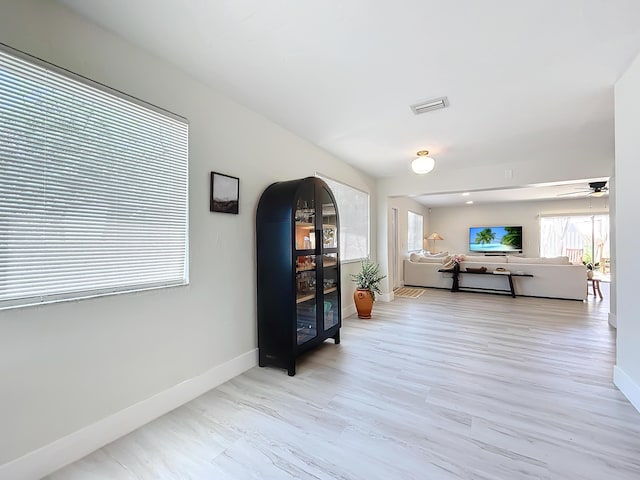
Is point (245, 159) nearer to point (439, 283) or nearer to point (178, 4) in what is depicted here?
point (178, 4)

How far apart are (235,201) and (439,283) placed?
5961mm

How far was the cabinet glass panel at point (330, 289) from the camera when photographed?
302 centimetres

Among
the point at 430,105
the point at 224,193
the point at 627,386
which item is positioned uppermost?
the point at 430,105

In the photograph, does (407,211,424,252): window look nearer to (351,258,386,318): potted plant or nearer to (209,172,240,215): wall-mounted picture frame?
(351,258,386,318): potted plant

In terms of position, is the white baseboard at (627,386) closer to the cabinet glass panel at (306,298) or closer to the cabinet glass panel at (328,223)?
the cabinet glass panel at (306,298)

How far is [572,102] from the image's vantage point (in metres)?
2.44

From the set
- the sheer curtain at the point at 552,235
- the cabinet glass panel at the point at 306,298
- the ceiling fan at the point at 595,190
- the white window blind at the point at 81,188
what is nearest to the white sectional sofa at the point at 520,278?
the ceiling fan at the point at 595,190

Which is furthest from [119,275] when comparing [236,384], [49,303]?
[236,384]

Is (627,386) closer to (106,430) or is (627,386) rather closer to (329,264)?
(329,264)

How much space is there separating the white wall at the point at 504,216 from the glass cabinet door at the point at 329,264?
8.15 metres

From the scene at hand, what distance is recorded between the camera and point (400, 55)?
1.86 meters

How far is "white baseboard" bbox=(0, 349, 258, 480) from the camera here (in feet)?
4.39

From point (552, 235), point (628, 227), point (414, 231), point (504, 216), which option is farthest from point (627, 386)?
point (552, 235)

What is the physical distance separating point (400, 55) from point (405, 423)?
2413mm
